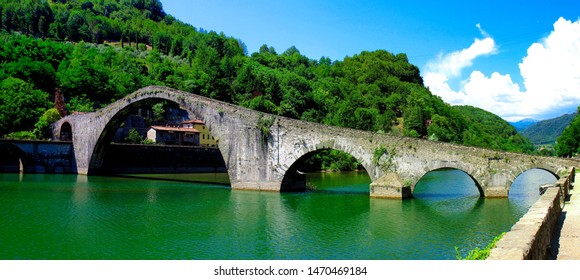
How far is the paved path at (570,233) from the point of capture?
945cm

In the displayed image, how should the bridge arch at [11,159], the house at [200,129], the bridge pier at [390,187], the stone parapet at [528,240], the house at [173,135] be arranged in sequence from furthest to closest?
the house at [200,129] < the house at [173,135] < the bridge arch at [11,159] < the bridge pier at [390,187] < the stone parapet at [528,240]

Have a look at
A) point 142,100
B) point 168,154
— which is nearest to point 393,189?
point 142,100

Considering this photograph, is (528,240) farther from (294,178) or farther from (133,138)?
(133,138)

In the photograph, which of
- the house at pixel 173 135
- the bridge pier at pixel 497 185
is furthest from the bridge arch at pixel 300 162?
the house at pixel 173 135

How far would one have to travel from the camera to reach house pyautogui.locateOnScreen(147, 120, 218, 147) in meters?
60.1

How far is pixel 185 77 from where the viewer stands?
81.7 metres

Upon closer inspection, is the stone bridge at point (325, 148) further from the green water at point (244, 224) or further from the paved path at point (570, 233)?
the paved path at point (570, 233)

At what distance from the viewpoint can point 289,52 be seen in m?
156

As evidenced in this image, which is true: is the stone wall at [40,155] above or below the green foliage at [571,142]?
below

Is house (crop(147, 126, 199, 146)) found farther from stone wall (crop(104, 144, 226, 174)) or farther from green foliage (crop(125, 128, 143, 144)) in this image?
stone wall (crop(104, 144, 226, 174))

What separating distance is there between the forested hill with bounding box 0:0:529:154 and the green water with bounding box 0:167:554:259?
110 feet

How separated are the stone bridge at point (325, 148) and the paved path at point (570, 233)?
690 centimetres

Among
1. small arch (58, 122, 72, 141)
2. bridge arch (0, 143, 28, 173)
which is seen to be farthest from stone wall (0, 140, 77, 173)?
small arch (58, 122, 72, 141)
